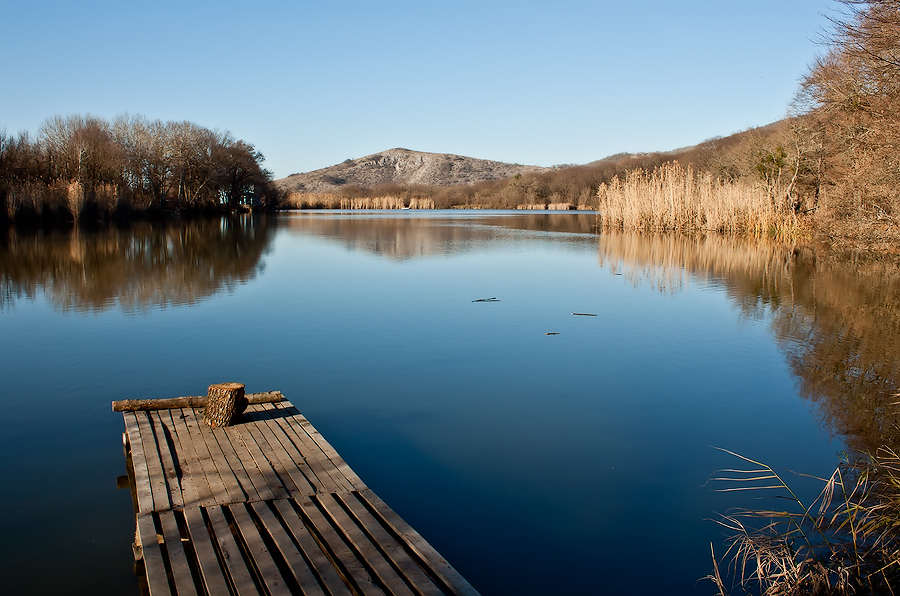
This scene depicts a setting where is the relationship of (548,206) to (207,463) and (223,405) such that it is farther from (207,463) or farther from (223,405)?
(207,463)

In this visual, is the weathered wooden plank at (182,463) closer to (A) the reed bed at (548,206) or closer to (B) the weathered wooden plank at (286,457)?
(B) the weathered wooden plank at (286,457)

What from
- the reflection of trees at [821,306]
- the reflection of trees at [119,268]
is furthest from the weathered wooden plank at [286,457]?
the reflection of trees at [119,268]

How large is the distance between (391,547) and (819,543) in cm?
249

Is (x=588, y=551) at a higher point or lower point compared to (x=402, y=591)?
lower

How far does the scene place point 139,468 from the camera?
167 inches

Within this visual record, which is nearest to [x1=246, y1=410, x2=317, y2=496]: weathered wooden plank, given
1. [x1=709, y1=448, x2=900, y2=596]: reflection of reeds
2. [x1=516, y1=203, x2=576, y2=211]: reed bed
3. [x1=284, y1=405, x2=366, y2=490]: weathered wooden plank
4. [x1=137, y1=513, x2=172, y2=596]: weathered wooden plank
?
[x1=284, y1=405, x2=366, y2=490]: weathered wooden plank

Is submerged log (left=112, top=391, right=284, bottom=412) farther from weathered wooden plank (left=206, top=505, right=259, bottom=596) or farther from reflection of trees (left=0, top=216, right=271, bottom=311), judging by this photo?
reflection of trees (left=0, top=216, right=271, bottom=311)

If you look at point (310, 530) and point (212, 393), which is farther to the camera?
point (212, 393)

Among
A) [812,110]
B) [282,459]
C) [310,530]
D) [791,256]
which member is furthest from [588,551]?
[812,110]

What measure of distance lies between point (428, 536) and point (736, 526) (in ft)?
6.26

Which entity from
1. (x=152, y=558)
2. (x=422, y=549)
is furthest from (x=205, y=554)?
(x=422, y=549)

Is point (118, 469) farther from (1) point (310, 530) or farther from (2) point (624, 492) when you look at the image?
(2) point (624, 492)

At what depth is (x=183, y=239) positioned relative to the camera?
81.1 feet

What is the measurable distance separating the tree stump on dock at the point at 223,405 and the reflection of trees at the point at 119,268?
6445 mm
